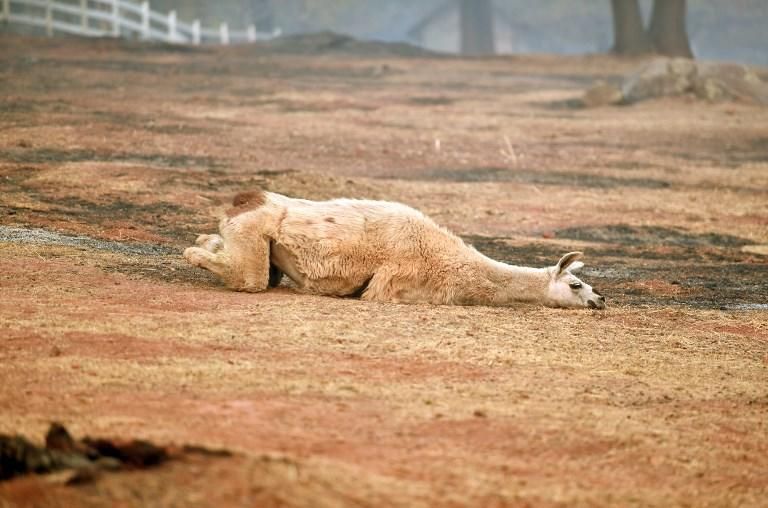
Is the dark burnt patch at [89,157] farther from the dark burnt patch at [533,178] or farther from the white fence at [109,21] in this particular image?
the white fence at [109,21]

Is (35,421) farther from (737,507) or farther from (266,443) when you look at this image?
(737,507)

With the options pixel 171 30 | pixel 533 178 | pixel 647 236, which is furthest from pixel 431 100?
pixel 171 30

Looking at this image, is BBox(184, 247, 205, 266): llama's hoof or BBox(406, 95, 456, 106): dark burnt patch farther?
BBox(406, 95, 456, 106): dark burnt patch

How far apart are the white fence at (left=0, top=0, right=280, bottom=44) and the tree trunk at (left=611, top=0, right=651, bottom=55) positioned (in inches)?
614

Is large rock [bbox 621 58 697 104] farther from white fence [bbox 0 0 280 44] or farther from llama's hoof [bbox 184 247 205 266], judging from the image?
llama's hoof [bbox 184 247 205 266]

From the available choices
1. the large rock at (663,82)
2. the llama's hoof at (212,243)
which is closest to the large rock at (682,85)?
the large rock at (663,82)

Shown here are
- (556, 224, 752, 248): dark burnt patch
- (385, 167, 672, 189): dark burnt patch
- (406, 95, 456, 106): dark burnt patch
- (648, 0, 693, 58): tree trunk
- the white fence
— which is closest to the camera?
(556, 224, 752, 248): dark burnt patch

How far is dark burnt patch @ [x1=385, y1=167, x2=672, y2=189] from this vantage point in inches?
782

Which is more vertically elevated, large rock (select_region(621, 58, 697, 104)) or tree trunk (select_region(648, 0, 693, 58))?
tree trunk (select_region(648, 0, 693, 58))

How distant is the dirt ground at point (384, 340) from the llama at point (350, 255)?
21cm

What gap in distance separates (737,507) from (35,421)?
3.26 metres

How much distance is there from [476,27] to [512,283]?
52.8 metres

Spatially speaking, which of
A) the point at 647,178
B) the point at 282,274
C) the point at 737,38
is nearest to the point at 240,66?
the point at 647,178

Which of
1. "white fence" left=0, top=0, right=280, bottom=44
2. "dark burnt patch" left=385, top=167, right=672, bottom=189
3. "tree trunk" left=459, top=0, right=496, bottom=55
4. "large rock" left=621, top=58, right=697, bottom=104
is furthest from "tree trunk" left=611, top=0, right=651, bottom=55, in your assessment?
"dark burnt patch" left=385, top=167, right=672, bottom=189
